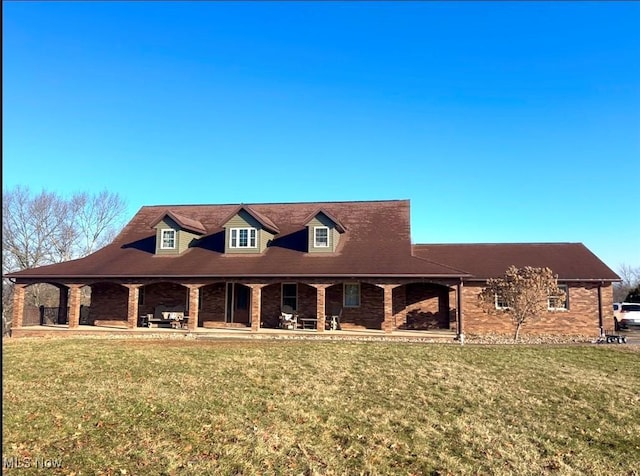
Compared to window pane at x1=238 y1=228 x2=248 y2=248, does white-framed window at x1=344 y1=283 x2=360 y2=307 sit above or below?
below

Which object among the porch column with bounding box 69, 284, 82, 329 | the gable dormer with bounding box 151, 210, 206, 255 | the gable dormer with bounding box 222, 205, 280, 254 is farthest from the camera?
the gable dormer with bounding box 151, 210, 206, 255

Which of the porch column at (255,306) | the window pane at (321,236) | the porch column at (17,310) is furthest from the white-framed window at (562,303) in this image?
the porch column at (17,310)

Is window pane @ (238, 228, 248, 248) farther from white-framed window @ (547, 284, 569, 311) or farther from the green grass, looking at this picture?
white-framed window @ (547, 284, 569, 311)

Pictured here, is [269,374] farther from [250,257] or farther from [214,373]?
[250,257]

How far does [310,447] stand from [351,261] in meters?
15.8

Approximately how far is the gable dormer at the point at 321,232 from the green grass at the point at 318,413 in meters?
9.85

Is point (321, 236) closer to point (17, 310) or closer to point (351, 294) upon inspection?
point (351, 294)

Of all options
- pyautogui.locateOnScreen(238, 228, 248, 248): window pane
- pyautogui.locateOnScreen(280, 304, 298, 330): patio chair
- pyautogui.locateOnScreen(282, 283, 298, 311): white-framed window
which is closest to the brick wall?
pyautogui.locateOnScreen(238, 228, 248, 248): window pane

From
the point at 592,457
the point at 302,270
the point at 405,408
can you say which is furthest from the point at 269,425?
the point at 302,270

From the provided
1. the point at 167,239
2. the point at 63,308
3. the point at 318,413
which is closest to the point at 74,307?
the point at 63,308

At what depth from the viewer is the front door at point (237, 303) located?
2412cm

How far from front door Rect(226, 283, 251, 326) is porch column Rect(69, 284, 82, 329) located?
703 cm

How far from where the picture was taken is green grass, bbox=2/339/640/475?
6.55 m

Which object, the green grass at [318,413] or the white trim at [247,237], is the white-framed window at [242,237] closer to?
the white trim at [247,237]
